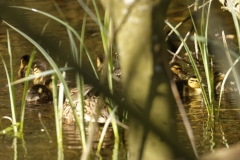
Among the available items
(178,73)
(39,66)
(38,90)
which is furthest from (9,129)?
(39,66)

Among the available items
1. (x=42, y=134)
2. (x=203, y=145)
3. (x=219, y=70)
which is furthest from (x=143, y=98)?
(x=219, y=70)

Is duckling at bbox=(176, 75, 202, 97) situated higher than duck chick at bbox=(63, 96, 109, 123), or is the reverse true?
duckling at bbox=(176, 75, 202, 97)

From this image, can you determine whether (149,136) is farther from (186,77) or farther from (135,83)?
(186,77)

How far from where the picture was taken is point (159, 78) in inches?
58.4

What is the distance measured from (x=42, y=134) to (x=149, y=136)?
2.97 metres

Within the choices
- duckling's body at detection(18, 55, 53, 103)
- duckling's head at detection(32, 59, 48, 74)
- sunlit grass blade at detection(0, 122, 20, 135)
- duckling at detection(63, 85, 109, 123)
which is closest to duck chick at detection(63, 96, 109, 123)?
duckling at detection(63, 85, 109, 123)

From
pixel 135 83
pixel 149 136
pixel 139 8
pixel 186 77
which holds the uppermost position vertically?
pixel 186 77

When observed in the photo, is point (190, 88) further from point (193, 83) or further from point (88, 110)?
point (88, 110)


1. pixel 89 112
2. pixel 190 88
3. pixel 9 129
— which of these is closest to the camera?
pixel 9 129

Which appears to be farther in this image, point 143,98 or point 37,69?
point 37,69

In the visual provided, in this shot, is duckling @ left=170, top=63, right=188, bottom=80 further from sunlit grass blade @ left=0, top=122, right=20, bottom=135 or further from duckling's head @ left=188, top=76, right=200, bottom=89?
sunlit grass blade @ left=0, top=122, right=20, bottom=135

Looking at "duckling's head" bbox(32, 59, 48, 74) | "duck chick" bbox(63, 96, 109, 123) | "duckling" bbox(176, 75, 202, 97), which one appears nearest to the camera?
"duck chick" bbox(63, 96, 109, 123)

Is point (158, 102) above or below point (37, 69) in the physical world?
below

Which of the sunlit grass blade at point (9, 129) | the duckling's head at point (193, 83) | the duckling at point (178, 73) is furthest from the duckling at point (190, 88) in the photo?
the sunlit grass blade at point (9, 129)
